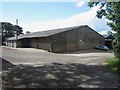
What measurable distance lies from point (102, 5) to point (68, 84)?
8973 mm

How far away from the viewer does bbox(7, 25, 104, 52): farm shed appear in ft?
110

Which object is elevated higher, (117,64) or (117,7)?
(117,7)

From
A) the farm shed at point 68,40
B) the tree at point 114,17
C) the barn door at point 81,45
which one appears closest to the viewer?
the tree at point 114,17

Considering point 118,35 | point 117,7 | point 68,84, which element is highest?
point 117,7

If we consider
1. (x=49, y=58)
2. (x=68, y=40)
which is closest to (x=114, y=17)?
(x=49, y=58)


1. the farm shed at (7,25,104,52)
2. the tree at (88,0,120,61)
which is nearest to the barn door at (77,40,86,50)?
the farm shed at (7,25,104,52)

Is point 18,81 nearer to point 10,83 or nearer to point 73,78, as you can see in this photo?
point 10,83

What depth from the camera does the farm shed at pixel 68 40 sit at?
3362 centimetres

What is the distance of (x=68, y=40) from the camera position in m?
35.5

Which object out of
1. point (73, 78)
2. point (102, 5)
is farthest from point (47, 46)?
point (73, 78)

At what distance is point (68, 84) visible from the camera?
8.26 metres

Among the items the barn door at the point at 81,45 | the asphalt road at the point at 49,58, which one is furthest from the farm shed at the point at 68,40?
the asphalt road at the point at 49,58

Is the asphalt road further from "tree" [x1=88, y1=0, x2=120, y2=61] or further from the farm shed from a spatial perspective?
the farm shed

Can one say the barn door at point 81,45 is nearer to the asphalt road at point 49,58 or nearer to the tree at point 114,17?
the asphalt road at point 49,58
